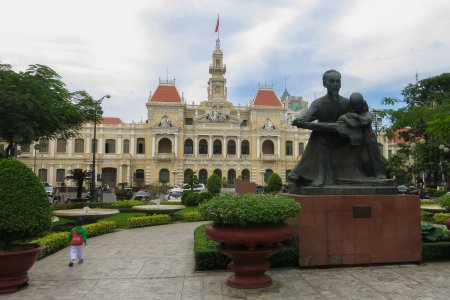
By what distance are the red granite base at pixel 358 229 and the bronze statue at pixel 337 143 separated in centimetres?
57

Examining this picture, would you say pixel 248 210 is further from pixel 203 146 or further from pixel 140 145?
pixel 203 146

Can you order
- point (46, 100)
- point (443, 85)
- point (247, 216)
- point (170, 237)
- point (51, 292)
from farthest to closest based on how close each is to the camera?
point (443, 85)
point (46, 100)
point (170, 237)
point (51, 292)
point (247, 216)

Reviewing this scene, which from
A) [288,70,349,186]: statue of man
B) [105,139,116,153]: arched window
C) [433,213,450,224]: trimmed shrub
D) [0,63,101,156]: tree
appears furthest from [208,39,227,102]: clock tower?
→ [288,70,349,186]: statue of man

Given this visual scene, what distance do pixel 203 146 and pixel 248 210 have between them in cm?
5109

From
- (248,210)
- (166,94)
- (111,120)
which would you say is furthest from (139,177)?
(248,210)

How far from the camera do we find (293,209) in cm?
557

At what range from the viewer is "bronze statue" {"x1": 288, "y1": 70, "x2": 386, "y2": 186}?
Answer: 7090mm

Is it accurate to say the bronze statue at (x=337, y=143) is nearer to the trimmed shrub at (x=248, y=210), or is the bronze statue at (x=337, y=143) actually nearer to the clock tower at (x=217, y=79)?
the trimmed shrub at (x=248, y=210)

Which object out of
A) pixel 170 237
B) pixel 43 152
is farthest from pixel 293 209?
pixel 43 152

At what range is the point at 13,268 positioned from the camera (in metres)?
5.53

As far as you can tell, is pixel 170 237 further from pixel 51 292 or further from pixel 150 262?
pixel 51 292

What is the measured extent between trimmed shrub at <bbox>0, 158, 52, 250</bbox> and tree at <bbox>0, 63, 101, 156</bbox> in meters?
7.99

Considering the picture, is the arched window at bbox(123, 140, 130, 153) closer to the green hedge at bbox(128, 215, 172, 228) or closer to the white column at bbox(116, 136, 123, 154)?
the white column at bbox(116, 136, 123, 154)

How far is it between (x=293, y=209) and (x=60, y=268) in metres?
4.66
